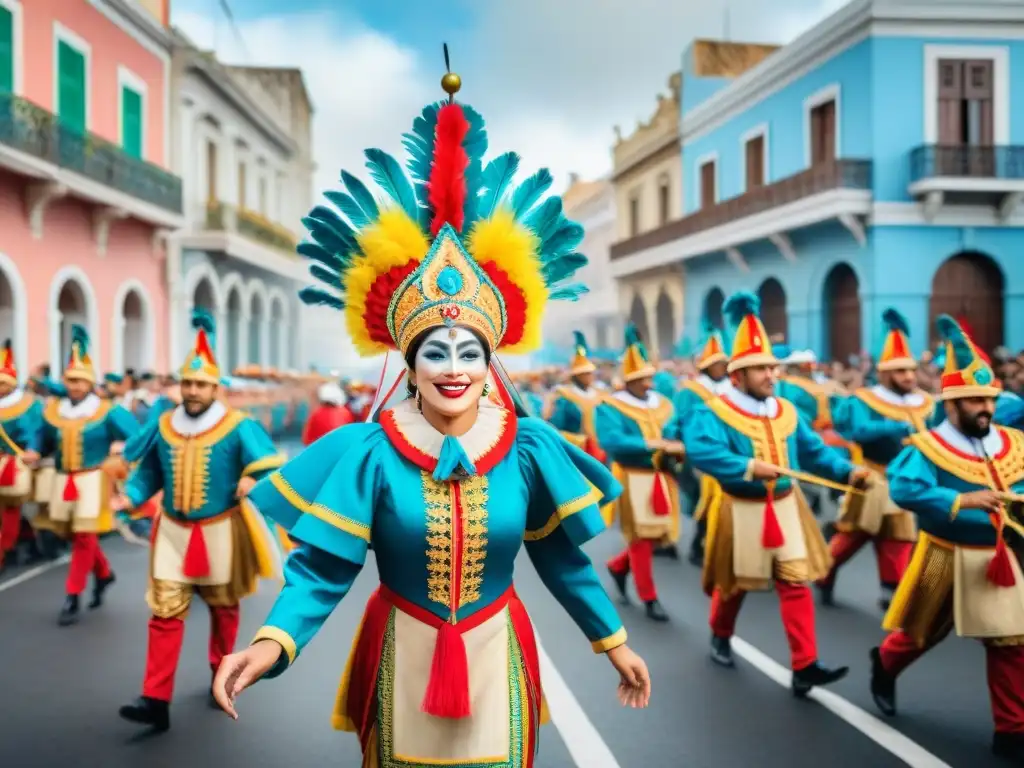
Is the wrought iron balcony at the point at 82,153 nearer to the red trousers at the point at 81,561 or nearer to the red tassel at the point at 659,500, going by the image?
the red trousers at the point at 81,561

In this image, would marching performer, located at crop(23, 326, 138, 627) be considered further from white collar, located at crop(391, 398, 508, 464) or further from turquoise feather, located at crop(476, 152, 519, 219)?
turquoise feather, located at crop(476, 152, 519, 219)

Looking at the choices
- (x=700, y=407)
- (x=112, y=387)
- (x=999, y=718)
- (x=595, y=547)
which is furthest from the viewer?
(x=112, y=387)

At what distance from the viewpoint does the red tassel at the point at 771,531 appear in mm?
5859

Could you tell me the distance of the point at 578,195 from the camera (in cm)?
4984

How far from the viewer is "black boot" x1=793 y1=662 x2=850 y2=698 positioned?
5562 mm

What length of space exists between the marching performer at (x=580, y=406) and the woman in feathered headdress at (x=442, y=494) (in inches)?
277

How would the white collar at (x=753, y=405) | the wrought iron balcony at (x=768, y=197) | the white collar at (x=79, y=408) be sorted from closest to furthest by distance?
Result: the white collar at (x=753, y=405) < the white collar at (x=79, y=408) < the wrought iron balcony at (x=768, y=197)

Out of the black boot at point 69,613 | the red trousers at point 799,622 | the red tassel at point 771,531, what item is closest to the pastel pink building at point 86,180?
the black boot at point 69,613

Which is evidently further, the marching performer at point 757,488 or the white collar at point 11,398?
the white collar at point 11,398

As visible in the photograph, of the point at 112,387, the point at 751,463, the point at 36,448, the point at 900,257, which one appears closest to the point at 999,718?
the point at 751,463

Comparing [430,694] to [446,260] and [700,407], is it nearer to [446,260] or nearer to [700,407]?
Result: [446,260]

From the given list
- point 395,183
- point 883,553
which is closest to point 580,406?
point 883,553

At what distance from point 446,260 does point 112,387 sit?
11.2 meters

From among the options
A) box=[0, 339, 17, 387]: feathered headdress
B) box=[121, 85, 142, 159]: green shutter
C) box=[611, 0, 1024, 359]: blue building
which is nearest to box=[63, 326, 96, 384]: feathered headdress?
box=[0, 339, 17, 387]: feathered headdress
